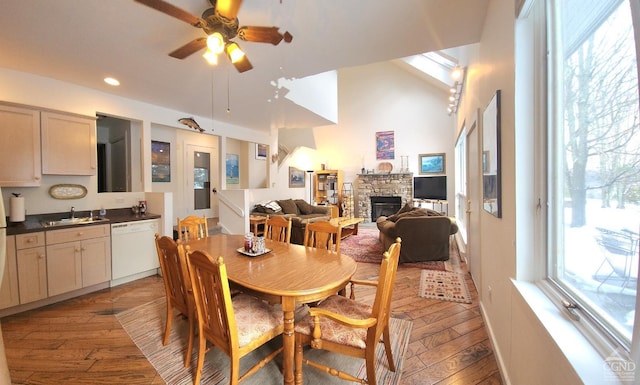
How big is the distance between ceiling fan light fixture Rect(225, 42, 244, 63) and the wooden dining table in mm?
1681

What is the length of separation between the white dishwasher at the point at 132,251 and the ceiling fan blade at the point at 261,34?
9.33 ft

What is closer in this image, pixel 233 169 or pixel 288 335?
pixel 288 335

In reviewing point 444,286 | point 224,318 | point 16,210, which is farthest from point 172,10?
point 444,286

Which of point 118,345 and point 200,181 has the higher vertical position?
point 200,181

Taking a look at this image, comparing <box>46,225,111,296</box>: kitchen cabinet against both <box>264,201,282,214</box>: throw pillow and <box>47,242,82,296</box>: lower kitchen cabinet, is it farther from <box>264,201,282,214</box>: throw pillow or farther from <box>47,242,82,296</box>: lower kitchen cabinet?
<box>264,201,282,214</box>: throw pillow

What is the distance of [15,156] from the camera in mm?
2650

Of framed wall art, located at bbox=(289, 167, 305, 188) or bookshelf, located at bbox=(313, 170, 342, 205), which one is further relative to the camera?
bookshelf, located at bbox=(313, 170, 342, 205)

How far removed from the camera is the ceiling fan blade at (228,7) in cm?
167

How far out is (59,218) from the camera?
3098 millimetres

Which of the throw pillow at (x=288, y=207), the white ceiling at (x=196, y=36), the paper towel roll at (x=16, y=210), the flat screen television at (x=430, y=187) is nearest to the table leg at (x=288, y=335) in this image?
the white ceiling at (x=196, y=36)

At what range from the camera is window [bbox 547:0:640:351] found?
75cm

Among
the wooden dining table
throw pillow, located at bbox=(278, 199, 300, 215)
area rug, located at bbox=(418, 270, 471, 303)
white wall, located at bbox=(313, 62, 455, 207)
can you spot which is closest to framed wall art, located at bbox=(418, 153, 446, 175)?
Answer: white wall, located at bbox=(313, 62, 455, 207)

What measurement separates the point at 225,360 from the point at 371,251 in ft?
10.9

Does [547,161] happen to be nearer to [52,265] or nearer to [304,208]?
[52,265]
